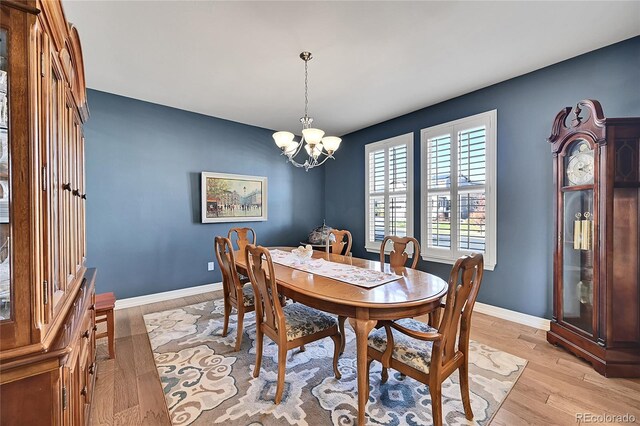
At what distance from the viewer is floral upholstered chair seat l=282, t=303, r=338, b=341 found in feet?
6.07

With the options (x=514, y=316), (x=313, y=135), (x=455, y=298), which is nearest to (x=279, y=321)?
(x=455, y=298)

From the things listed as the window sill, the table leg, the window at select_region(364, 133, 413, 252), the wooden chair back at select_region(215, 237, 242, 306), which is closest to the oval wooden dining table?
the table leg

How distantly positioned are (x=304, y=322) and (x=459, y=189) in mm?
2584

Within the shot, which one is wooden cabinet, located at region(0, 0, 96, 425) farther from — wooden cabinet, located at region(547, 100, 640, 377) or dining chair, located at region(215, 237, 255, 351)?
wooden cabinet, located at region(547, 100, 640, 377)

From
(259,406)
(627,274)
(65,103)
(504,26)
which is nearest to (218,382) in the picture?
(259,406)

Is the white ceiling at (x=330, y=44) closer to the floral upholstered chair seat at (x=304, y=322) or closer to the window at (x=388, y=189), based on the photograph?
the window at (x=388, y=189)

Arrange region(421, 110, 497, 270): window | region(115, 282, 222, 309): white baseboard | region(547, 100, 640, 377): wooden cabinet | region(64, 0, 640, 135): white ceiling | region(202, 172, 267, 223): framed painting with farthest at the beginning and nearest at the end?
region(202, 172, 267, 223): framed painting → region(115, 282, 222, 309): white baseboard → region(421, 110, 497, 270): window → region(547, 100, 640, 377): wooden cabinet → region(64, 0, 640, 135): white ceiling

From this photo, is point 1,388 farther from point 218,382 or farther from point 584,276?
point 584,276

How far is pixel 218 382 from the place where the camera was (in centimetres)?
200

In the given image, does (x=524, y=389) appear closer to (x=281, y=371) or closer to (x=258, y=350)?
(x=281, y=371)

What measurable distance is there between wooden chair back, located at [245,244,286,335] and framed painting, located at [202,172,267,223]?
2.49 metres

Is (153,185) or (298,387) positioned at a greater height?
(153,185)

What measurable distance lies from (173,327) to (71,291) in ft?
5.72

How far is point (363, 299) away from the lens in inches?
60.8
